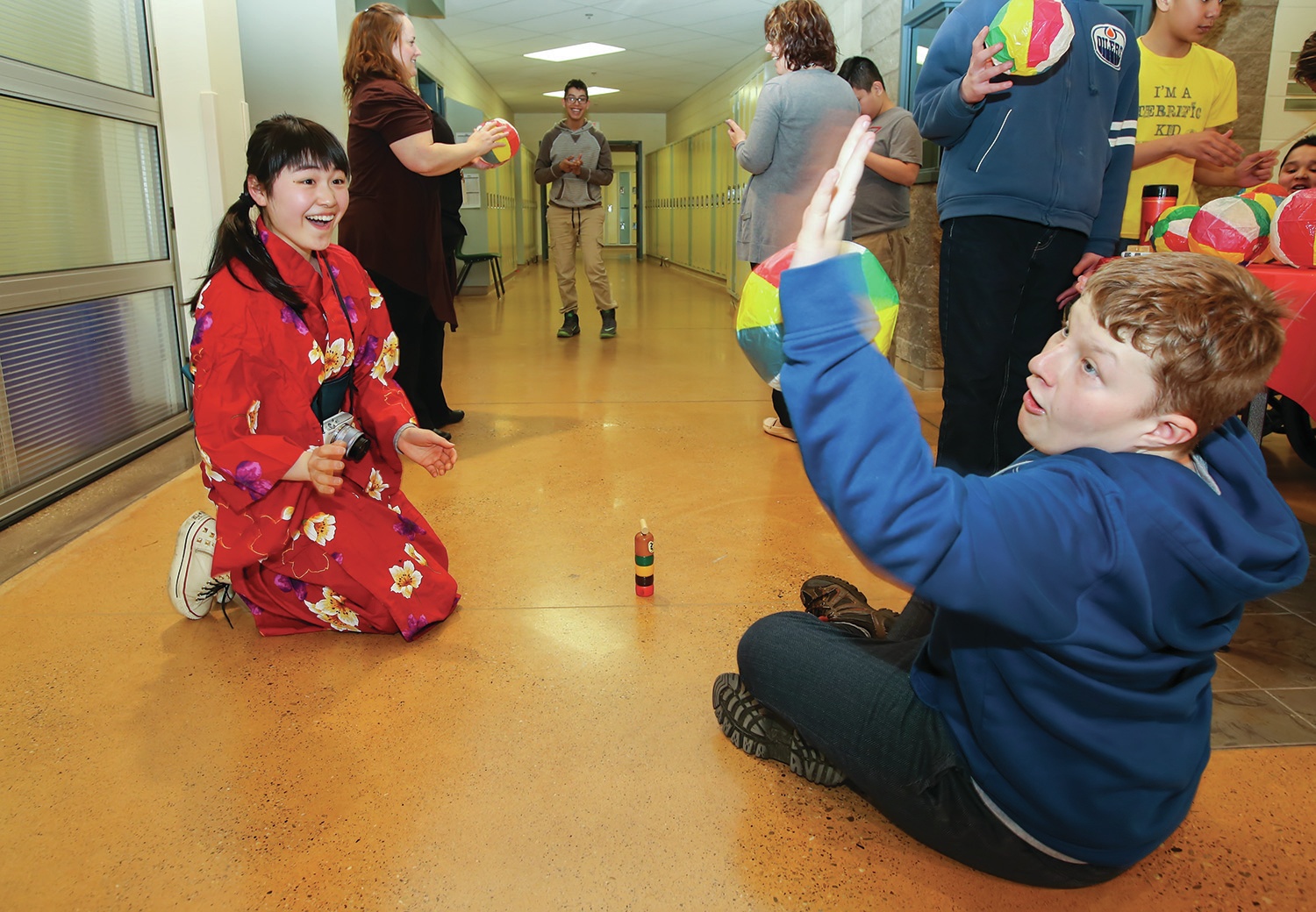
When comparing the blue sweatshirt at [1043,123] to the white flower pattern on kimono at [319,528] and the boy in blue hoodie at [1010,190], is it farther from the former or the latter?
the white flower pattern on kimono at [319,528]

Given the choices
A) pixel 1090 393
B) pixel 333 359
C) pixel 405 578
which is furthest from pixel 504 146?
pixel 1090 393

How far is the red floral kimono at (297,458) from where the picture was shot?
Answer: 181 centimetres

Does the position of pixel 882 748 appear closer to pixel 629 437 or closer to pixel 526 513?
pixel 526 513

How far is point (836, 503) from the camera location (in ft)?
2.89

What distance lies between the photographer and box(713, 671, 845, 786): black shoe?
4.84 feet

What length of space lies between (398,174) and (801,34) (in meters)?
1.49

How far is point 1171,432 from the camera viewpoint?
0.94m

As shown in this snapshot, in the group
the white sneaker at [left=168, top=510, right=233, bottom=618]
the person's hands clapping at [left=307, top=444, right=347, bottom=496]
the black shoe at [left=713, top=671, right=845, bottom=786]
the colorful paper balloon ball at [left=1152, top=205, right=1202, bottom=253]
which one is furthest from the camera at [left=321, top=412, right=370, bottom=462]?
the colorful paper balloon ball at [left=1152, top=205, right=1202, bottom=253]

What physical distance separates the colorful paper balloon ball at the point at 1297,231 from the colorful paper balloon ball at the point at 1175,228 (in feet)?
0.63

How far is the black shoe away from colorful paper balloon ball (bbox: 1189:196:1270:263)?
138 centimetres

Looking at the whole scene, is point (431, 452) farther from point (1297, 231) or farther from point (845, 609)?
point (1297, 231)

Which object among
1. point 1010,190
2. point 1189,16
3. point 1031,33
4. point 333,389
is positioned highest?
point 1189,16

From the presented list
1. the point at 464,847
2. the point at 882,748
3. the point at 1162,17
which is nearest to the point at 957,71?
the point at 1162,17

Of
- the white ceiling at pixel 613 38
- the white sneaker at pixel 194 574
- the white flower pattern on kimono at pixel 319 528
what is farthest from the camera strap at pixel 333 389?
the white ceiling at pixel 613 38
